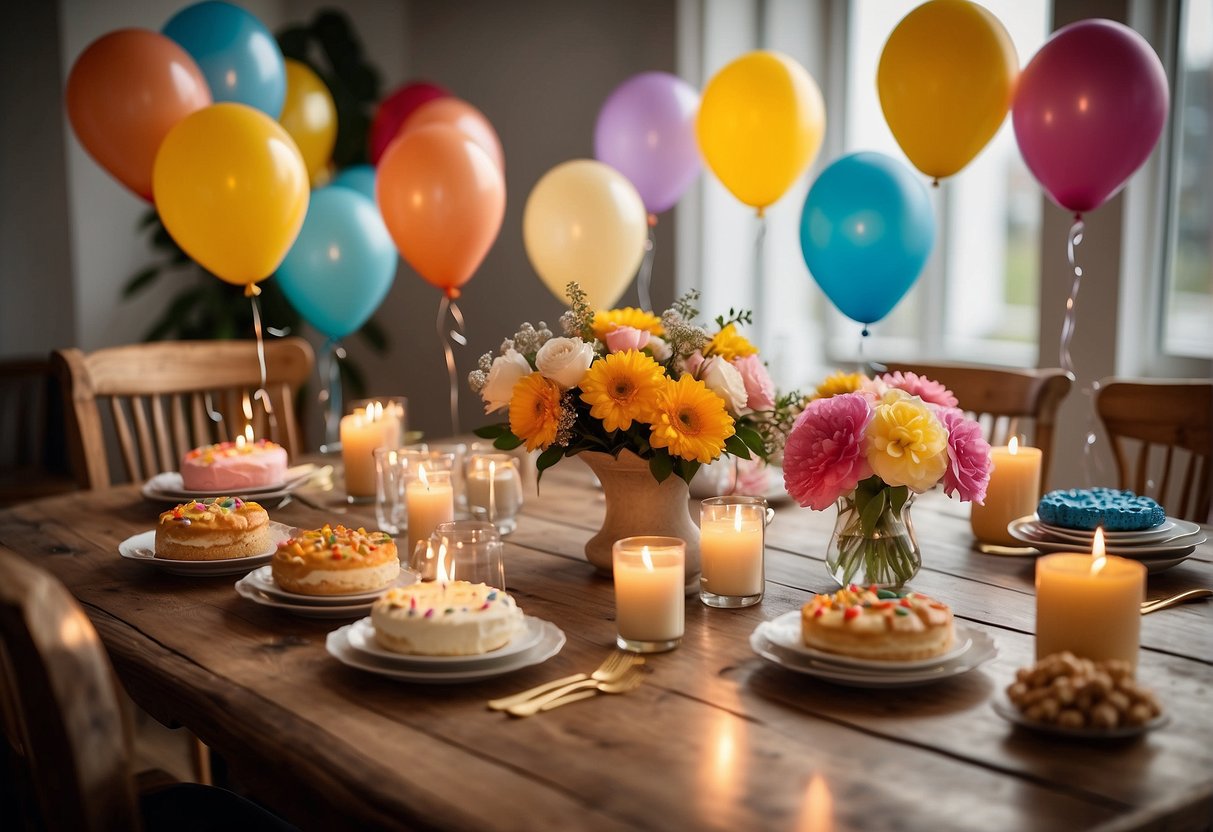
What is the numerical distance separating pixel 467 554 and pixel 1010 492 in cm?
83

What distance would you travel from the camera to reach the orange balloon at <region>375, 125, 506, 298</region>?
97.5 inches

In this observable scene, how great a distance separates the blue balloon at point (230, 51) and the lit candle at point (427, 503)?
1475 millimetres

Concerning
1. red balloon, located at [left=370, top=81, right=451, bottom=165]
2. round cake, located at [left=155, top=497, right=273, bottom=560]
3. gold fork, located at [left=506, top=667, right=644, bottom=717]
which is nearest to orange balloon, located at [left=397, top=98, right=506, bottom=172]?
red balloon, located at [left=370, top=81, right=451, bottom=165]

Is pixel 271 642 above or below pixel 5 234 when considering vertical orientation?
below

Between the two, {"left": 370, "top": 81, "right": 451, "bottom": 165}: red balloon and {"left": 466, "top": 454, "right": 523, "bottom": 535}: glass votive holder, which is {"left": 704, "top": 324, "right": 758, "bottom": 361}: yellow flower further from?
{"left": 370, "top": 81, "right": 451, "bottom": 165}: red balloon

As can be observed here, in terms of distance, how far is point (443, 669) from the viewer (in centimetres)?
119

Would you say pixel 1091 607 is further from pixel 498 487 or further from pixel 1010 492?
pixel 498 487

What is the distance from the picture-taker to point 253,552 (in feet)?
5.40

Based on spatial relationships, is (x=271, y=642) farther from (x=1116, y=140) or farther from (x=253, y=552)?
(x=1116, y=140)

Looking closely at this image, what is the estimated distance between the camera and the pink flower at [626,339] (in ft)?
4.96

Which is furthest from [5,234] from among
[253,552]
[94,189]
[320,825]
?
[320,825]

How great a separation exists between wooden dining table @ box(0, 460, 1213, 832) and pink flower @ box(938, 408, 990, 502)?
150mm

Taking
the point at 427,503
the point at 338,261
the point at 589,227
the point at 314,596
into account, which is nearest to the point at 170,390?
the point at 338,261

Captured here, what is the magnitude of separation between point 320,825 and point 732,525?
0.59 meters
